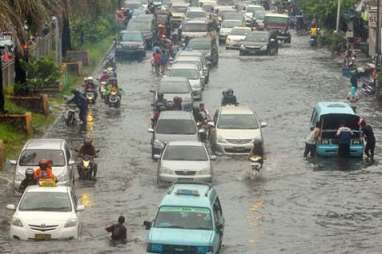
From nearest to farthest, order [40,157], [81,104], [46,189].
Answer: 1. [46,189]
2. [40,157]
3. [81,104]

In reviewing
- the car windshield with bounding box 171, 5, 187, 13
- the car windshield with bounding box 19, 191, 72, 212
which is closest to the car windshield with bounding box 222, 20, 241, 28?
the car windshield with bounding box 171, 5, 187, 13

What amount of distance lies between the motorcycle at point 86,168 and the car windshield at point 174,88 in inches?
598

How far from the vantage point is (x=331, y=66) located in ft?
242

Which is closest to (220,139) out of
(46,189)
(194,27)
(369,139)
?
(369,139)

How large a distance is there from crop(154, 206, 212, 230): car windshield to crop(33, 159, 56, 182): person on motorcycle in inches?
256

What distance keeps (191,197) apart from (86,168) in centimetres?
1036

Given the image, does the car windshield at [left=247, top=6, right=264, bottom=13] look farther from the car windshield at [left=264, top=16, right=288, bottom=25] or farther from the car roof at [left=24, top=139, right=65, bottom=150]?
the car roof at [left=24, top=139, right=65, bottom=150]

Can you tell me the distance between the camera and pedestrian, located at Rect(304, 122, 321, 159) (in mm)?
43938

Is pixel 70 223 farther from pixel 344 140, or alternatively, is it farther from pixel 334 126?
pixel 334 126

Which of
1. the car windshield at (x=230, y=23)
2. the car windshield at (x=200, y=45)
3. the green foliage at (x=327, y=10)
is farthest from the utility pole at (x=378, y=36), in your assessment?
the car windshield at (x=230, y=23)

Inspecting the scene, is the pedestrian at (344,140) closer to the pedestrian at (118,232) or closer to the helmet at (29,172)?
the helmet at (29,172)

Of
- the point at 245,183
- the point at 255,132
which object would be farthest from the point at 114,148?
the point at 245,183

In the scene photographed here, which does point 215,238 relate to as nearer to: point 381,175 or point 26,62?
point 381,175

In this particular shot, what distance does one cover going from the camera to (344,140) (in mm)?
43500
